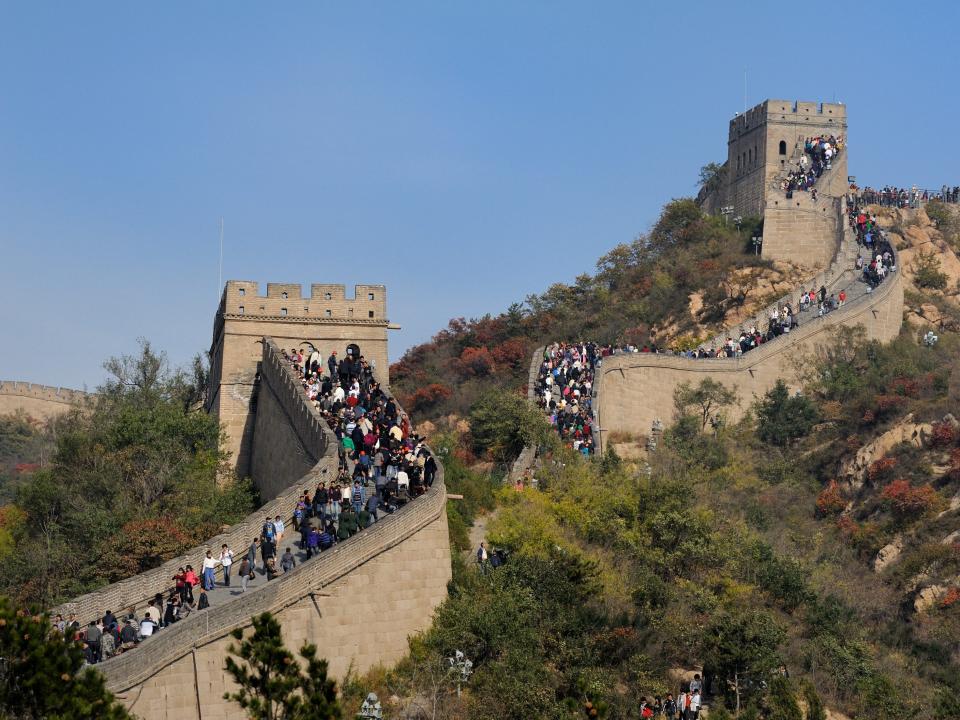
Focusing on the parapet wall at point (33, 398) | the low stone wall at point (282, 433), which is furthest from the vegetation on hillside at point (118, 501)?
the parapet wall at point (33, 398)

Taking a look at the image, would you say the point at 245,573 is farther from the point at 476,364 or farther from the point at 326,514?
the point at 476,364

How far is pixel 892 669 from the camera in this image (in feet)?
134

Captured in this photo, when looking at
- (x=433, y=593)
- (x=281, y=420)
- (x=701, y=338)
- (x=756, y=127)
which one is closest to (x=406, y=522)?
(x=433, y=593)

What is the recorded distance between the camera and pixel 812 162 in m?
71.3

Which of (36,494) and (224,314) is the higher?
(224,314)

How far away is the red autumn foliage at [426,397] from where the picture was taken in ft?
198

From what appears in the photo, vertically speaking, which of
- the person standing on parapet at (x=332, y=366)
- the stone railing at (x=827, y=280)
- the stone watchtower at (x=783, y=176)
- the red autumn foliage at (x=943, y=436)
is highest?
the stone watchtower at (x=783, y=176)

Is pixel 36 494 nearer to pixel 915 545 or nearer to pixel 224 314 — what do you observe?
pixel 224 314

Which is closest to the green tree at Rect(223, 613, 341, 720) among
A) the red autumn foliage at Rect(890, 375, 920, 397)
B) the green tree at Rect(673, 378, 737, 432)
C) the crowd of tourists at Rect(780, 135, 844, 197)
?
the green tree at Rect(673, 378, 737, 432)

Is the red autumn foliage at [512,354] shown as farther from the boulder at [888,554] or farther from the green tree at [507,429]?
the boulder at [888,554]

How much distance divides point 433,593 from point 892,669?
1094 centimetres

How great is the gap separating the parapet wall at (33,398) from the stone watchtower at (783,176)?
39529 millimetres

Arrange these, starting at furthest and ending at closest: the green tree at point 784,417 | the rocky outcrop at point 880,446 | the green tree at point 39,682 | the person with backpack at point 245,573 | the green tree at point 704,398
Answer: the green tree at point 704,398 → the green tree at point 784,417 → the rocky outcrop at point 880,446 → the person with backpack at point 245,573 → the green tree at point 39,682

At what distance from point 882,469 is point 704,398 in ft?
23.0
